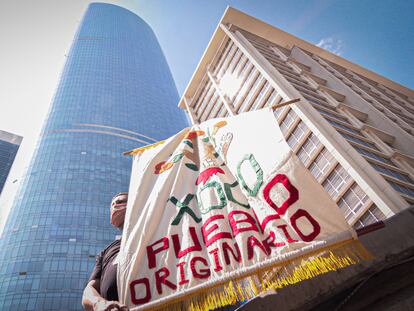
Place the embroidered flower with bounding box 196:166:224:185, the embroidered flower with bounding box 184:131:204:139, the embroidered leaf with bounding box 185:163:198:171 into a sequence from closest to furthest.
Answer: the embroidered flower with bounding box 196:166:224:185 → the embroidered leaf with bounding box 185:163:198:171 → the embroidered flower with bounding box 184:131:204:139

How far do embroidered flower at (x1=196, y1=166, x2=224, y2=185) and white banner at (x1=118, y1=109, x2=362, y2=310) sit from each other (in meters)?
0.01

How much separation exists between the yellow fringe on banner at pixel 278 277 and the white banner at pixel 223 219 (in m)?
0.01

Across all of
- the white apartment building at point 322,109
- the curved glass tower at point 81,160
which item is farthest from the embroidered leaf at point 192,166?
the curved glass tower at point 81,160

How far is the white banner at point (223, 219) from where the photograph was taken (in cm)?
228

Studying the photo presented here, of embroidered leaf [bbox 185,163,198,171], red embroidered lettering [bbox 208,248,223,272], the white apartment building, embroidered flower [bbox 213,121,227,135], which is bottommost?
red embroidered lettering [bbox 208,248,223,272]

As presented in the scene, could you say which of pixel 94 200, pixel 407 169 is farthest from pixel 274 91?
pixel 94 200

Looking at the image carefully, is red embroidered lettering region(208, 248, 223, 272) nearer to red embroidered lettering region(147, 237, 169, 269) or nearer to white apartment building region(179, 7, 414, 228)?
red embroidered lettering region(147, 237, 169, 269)

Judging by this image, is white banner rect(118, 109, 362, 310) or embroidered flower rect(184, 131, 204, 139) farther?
embroidered flower rect(184, 131, 204, 139)

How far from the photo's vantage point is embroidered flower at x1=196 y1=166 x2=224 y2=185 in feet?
10.7

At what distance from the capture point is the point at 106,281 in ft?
8.96

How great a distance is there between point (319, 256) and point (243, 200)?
37.4 inches

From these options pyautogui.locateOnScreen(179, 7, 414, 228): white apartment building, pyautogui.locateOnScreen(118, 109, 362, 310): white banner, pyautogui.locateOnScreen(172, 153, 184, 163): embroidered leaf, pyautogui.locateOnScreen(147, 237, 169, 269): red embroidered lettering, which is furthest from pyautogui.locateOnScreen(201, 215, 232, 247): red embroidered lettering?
pyautogui.locateOnScreen(179, 7, 414, 228): white apartment building

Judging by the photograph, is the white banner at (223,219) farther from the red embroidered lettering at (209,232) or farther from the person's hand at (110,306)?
the person's hand at (110,306)

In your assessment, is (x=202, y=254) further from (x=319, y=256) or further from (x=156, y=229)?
(x=319, y=256)
